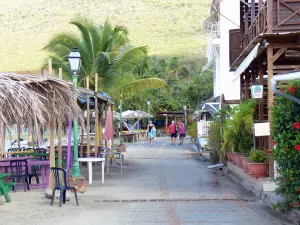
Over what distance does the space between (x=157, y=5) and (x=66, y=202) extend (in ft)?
402

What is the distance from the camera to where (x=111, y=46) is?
19.9 meters

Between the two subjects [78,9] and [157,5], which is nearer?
[78,9]

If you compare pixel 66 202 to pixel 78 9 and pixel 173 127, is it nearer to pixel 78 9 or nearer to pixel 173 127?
pixel 173 127

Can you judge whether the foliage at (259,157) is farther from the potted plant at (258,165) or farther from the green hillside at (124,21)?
the green hillside at (124,21)

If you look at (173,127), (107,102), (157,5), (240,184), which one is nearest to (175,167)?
(107,102)

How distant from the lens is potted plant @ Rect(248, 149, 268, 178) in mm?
12062

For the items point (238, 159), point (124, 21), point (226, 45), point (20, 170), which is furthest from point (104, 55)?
point (124, 21)

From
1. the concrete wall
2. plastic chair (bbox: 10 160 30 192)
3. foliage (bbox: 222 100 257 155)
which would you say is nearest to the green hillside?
the concrete wall

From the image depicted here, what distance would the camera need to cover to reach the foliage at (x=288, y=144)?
26.4 feet

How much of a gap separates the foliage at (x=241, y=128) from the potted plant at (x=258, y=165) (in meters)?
1.43

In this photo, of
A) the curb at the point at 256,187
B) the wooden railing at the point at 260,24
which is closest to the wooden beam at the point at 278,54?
the wooden railing at the point at 260,24

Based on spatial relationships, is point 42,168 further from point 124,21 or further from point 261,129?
point 124,21

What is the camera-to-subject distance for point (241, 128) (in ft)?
48.2

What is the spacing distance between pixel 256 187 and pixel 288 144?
3451 mm
